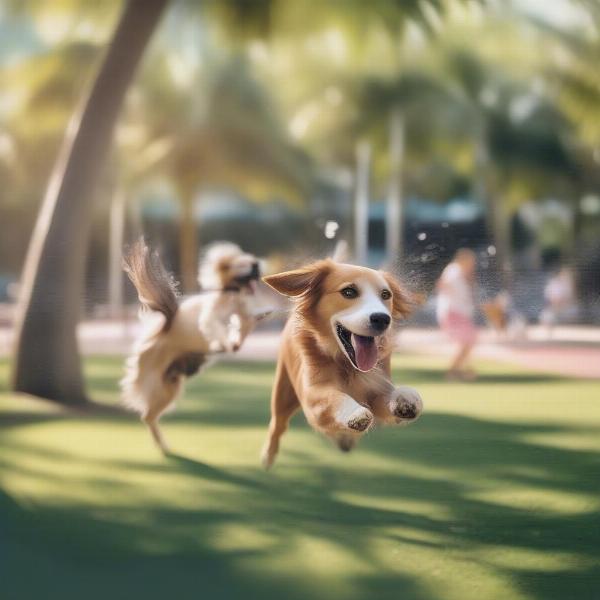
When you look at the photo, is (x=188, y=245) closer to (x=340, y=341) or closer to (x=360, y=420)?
(x=340, y=341)

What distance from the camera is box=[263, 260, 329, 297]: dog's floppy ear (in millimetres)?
1197

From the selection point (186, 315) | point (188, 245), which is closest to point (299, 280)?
point (186, 315)

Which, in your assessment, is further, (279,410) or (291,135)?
(291,135)

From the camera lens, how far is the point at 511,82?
1880 millimetres

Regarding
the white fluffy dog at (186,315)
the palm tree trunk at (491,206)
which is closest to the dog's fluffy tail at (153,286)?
the white fluffy dog at (186,315)

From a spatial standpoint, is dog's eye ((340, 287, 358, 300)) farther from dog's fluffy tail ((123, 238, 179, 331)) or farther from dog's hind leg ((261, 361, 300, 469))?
dog's fluffy tail ((123, 238, 179, 331))

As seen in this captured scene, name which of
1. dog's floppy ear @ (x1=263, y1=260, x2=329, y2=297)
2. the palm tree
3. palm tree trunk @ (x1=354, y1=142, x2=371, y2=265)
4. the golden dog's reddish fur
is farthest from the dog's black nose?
the palm tree

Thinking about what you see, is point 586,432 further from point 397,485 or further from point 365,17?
point 365,17

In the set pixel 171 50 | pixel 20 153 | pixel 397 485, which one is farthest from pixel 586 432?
pixel 20 153

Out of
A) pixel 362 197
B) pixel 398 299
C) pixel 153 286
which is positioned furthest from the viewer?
pixel 362 197

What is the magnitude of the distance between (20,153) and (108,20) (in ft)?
1.40

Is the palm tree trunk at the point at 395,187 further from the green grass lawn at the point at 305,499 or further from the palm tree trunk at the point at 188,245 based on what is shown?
the palm tree trunk at the point at 188,245

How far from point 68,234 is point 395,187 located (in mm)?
823

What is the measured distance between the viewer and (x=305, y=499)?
175 cm
